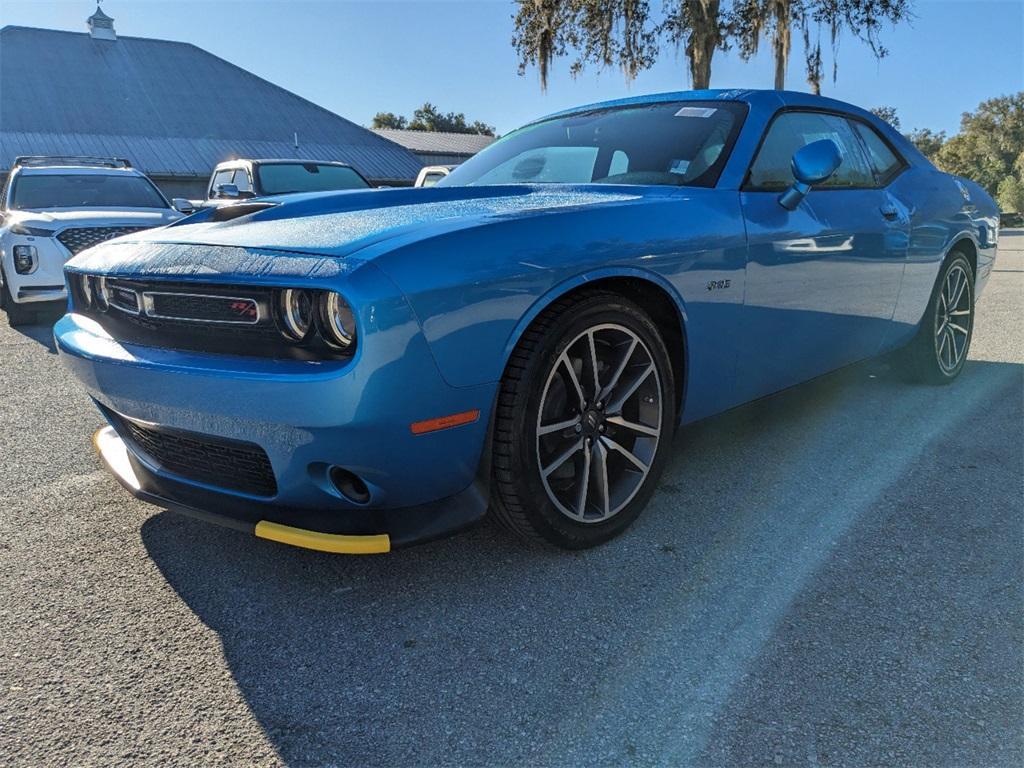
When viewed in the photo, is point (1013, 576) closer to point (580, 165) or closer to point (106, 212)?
point (580, 165)

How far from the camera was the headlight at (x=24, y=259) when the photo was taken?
6.74 m

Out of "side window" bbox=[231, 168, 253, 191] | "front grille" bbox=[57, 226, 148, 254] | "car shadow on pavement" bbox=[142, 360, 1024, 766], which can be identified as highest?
"side window" bbox=[231, 168, 253, 191]

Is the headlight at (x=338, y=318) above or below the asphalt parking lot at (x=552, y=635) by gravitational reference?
above

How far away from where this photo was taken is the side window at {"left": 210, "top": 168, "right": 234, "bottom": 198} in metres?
10.4

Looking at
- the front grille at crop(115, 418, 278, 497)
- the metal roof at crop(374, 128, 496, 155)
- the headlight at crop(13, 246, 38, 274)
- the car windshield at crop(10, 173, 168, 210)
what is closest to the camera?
the front grille at crop(115, 418, 278, 497)

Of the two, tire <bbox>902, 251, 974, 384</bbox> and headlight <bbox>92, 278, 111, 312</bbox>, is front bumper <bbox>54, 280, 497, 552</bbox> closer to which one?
headlight <bbox>92, 278, 111, 312</bbox>

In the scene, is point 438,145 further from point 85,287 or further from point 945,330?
point 85,287

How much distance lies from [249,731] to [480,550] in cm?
94

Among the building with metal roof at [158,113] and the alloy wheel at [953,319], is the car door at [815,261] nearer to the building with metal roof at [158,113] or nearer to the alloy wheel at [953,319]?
the alloy wheel at [953,319]

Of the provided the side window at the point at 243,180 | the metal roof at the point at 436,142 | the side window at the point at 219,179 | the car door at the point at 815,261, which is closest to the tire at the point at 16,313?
the side window at the point at 243,180

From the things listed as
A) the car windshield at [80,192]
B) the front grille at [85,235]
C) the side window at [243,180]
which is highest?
the side window at [243,180]

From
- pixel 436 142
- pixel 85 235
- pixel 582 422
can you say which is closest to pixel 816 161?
pixel 582 422

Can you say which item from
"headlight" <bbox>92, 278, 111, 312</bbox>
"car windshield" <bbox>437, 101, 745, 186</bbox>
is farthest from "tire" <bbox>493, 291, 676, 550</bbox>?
"headlight" <bbox>92, 278, 111, 312</bbox>

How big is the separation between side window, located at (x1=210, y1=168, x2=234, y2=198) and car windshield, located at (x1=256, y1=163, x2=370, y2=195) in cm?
106
